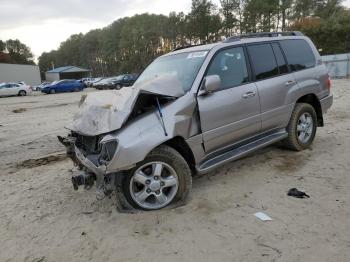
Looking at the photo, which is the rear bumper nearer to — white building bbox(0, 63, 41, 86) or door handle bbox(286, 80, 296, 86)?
door handle bbox(286, 80, 296, 86)

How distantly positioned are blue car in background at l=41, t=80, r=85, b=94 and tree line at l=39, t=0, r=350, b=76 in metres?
15.3

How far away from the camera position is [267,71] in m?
5.54

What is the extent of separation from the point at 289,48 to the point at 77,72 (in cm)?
7994

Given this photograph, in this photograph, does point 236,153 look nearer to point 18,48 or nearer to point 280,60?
point 280,60

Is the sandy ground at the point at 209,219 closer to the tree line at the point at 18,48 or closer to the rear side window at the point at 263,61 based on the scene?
the rear side window at the point at 263,61

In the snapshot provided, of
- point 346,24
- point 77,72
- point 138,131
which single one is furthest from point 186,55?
point 77,72

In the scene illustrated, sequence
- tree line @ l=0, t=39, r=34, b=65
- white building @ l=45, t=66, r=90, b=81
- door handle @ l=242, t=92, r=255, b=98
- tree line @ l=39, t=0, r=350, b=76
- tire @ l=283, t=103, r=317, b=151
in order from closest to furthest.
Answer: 1. door handle @ l=242, t=92, r=255, b=98
2. tire @ l=283, t=103, r=317, b=151
3. tree line @ l=39, t=0, r=350, b=76
4. white building @ l=45, t=66, r=90, b=81
5. tree line @ l=0, t=39, r=34, b=65

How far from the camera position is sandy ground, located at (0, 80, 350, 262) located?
11.3ft

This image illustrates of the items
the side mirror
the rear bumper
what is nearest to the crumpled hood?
the side mirror

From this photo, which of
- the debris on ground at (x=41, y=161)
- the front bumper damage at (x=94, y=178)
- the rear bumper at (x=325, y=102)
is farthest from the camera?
the debris on ground at (x=41, y=161)

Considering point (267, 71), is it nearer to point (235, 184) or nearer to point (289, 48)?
point (289, 48)

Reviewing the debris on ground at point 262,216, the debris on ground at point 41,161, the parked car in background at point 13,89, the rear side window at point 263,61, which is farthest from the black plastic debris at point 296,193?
the parked car in background at point 13,89

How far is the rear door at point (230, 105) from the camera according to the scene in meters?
4.63

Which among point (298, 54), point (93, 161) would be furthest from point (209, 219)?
point (298, 54)
